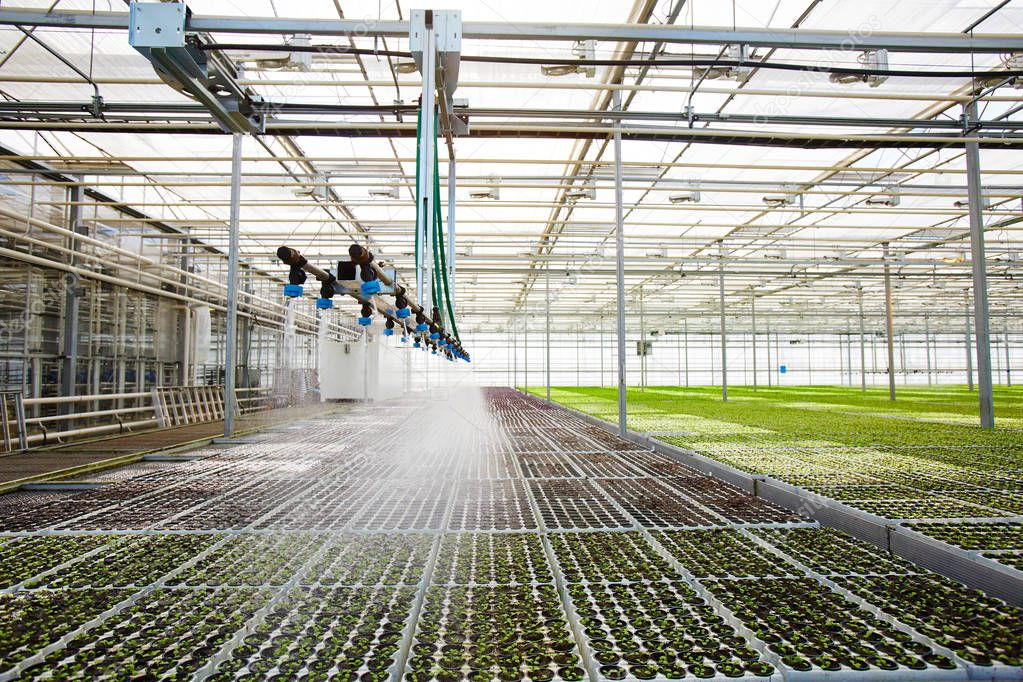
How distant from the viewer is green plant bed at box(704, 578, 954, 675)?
1.83m

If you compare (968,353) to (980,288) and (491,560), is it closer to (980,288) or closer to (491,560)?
(980,288)

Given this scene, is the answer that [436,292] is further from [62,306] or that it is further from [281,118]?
[62,306]

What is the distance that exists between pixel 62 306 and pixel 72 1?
16.1ft

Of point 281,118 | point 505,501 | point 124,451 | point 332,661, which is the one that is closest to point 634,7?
point 281,118

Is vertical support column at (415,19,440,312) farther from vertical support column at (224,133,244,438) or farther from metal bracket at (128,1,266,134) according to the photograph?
vertical support column at (224,133,244,438)

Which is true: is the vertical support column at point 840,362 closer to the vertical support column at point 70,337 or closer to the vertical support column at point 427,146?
the vertical support column at point 427,146

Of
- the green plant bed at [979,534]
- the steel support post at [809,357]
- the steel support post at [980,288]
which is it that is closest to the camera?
the green plant bed at [979,534]

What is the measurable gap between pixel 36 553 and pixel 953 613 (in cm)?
416

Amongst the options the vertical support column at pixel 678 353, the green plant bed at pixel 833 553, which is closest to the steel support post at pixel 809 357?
the vertical support column at pixel 678 353

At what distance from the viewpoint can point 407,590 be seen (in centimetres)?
246

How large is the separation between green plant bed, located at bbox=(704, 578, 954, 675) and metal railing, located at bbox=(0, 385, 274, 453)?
7667 mm

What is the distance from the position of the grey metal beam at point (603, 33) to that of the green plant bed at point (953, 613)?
12.5ft

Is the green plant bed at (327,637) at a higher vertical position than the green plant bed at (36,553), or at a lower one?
lower

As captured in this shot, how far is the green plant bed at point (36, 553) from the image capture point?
2592mm
